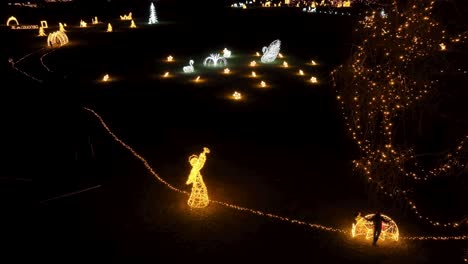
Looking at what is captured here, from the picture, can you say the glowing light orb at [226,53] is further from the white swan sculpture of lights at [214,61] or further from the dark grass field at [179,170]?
the dark grass field at [179,170]

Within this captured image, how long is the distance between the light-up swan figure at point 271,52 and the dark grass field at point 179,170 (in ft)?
4.98

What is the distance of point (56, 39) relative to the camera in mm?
23938

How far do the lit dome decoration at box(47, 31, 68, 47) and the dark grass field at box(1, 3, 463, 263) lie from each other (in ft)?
11.5

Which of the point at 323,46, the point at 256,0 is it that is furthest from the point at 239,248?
the point at 256,0

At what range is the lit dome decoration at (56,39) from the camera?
23.3m

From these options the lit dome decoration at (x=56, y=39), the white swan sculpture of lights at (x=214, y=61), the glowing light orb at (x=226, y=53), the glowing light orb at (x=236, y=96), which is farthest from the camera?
the lit dome decoration at (x=56, y=39)

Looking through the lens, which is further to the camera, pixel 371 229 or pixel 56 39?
pixel 56 39

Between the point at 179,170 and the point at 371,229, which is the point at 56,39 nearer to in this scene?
the point at 179,170

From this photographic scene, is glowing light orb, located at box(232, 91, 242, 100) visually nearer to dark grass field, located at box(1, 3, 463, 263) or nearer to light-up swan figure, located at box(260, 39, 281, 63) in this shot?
dark grass field, located at box(1, 3, 463, 263)

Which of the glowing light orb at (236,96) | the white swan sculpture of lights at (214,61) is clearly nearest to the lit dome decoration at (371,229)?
the glowing light orb at (236,96)

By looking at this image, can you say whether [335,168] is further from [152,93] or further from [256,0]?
[256,0]

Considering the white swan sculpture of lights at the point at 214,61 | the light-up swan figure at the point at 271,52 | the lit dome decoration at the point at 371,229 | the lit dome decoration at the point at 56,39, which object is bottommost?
the lit dome decoration at the point at 371,229

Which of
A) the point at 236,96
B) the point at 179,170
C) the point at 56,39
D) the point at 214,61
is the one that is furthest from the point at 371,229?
the point at 56,39

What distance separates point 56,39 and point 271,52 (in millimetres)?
12355
